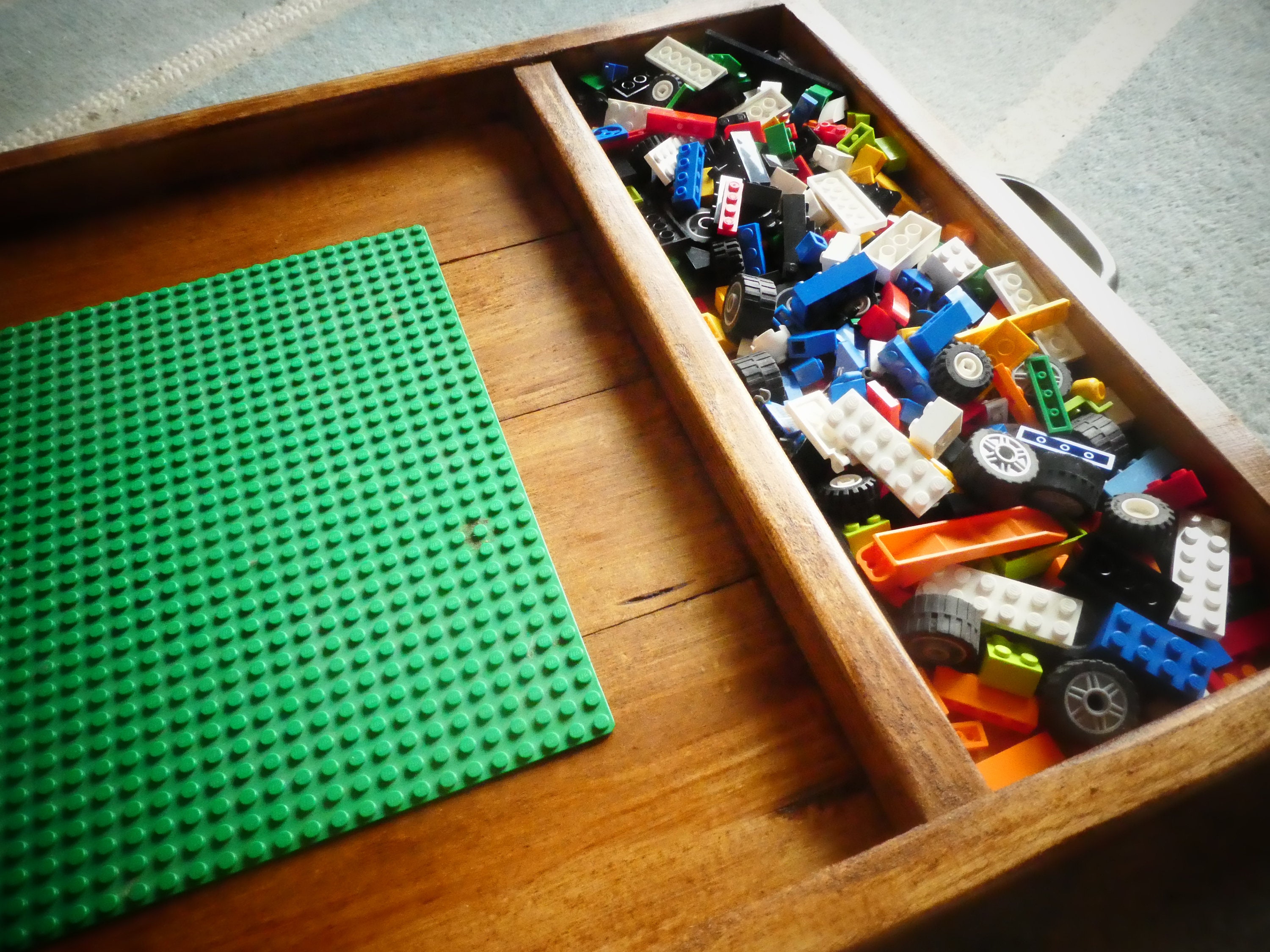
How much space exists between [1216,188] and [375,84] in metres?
1.29

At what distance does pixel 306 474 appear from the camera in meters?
0.76

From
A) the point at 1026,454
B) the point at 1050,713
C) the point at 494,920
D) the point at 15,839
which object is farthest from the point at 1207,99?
the point at 15,839

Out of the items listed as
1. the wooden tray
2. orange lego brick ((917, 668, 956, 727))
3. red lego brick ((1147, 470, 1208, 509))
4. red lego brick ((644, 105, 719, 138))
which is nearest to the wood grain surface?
the wooden tray

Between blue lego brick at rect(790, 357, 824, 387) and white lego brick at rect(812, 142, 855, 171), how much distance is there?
1.03 feet

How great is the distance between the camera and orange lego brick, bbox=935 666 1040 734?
67 centimetres

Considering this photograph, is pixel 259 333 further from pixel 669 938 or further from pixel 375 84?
pixel 669 938

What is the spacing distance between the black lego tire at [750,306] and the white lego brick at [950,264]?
186 millimetres

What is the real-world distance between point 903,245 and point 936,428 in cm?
29

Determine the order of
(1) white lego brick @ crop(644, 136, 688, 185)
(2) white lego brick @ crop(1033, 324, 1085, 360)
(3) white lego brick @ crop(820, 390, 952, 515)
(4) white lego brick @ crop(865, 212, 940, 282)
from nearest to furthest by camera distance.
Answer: (3) white lego brick @ crop(820, 390, 952, 515)
(2) white lego brick @ crop(1033, 324, 1085, 360)
(4) white lego brick @ crop(865, 212, 940, 282)
(1) white lego brick @ crop(644, 136, 688, 185)

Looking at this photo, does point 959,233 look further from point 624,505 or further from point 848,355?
point 624,505

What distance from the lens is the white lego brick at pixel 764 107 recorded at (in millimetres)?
1107

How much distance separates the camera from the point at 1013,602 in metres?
0.70

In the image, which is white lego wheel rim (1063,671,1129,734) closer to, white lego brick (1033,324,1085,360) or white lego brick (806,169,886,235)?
white lego brick (1033,324,1085,360)

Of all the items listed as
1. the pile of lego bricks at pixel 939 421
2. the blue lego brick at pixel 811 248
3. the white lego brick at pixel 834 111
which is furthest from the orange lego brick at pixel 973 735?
the white lego brick at pixel 834 111
